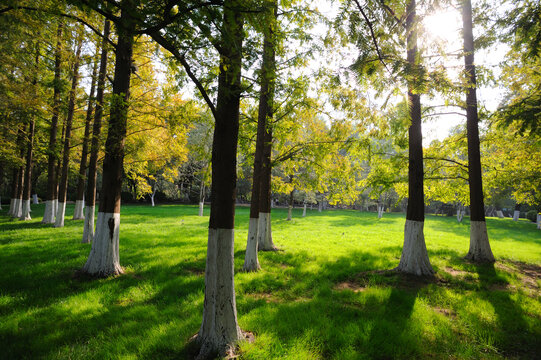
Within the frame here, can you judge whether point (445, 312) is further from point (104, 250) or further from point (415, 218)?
point (104, 250)

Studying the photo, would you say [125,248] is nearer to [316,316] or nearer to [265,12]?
[316,316]

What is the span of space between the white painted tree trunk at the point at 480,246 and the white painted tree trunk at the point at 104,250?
35.3 ft

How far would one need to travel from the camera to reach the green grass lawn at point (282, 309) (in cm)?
342

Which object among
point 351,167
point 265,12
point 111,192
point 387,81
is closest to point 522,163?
point 351,167

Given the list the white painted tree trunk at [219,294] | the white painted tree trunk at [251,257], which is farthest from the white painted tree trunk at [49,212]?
the white painted tree trunk at [219,294]

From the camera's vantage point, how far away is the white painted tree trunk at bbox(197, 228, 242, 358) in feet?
10.6

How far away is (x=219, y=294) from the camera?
3275 millimetres

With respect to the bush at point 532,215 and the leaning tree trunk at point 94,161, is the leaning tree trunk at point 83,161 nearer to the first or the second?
the leaning tree trunk at point 94,161

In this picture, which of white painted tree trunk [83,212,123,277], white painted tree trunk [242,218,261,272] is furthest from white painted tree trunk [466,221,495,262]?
white painted tree trunk [83,212,123,277]

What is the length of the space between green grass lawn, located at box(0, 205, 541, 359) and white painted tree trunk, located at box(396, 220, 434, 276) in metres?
0.40

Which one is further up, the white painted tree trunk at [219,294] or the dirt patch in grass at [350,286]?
the white painted tree trunk at [219,294]

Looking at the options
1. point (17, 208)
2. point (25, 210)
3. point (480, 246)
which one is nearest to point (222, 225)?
point (480, 246)

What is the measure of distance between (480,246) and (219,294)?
925 cm

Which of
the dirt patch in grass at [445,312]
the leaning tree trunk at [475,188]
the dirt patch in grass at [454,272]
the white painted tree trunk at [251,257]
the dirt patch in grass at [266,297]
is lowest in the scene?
the dirt patch in grass at [266,297]
